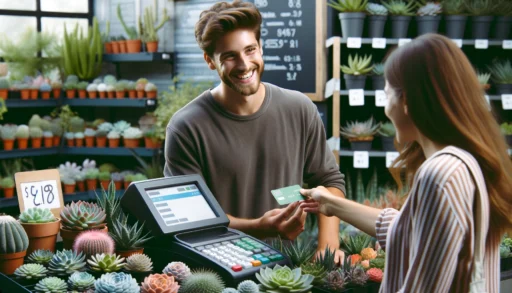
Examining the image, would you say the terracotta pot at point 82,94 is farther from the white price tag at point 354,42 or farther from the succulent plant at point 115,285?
the succulent plant at point 115,285

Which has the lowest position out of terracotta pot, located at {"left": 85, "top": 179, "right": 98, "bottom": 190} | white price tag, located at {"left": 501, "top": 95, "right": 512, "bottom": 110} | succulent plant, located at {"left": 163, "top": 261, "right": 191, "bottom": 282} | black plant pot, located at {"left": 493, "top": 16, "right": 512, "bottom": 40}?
terracotta pot, located at {"left": 85, "top": 179, "right": 98, "bottom": 190}

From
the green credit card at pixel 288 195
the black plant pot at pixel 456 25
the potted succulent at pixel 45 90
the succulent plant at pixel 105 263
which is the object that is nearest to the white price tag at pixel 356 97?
the black plant pot at pixel 456 25

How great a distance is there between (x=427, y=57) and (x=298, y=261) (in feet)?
2.08

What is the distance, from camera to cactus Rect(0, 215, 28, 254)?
1.56 m

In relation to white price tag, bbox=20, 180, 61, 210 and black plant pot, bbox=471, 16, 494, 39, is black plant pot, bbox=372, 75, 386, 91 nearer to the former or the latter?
black plant pot, bbox=471, 16, 494, 39

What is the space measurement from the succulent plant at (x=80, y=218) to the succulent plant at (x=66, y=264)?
0.47ft

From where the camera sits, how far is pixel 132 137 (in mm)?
6469

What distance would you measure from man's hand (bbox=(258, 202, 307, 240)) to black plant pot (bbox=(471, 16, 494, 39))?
3.93 metres

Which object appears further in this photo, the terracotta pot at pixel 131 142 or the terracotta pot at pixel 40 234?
the terracotta pot at pixel 131 142

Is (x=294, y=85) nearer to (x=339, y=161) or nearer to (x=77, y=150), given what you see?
(x=339, y=161)

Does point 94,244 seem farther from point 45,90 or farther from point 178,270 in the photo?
point 45,90

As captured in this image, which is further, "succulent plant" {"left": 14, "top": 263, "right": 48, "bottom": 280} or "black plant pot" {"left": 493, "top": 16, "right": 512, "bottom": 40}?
"black plant pot" {"left": 493, "top": 16, "right": 512, "bottom": 40}

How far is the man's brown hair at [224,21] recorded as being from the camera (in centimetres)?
204

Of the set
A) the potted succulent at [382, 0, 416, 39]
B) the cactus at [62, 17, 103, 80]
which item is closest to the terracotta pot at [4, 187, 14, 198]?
the cactus at [62, 17, 103, 80]
